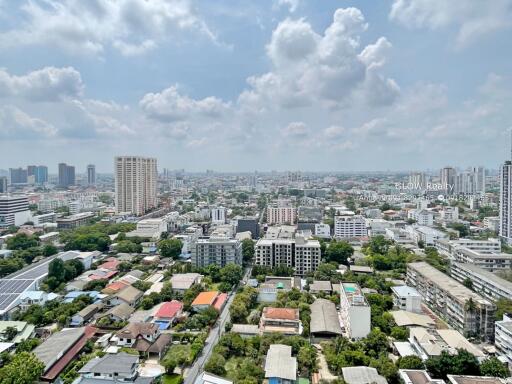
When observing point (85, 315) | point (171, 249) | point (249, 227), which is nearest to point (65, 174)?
point (249, 227)

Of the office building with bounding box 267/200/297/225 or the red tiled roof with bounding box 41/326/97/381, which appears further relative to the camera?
the office building with bounding box 267/200/297/225

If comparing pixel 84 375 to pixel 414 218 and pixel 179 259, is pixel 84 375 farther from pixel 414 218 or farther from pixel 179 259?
pixel 414 218

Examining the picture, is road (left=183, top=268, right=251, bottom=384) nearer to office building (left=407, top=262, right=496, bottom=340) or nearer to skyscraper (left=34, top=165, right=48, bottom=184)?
office building (left=407, top=262, right=496, bottom=340)

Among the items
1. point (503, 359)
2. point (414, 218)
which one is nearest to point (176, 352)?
point (503, 359)

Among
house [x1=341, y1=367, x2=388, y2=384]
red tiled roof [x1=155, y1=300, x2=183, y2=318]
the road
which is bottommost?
the road

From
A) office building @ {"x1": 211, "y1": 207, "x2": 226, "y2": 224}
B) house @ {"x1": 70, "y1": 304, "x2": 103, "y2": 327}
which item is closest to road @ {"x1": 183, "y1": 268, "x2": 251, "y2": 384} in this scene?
house @ {"x1": 70, "y1": 304, "x2": 103, "y2": 327}

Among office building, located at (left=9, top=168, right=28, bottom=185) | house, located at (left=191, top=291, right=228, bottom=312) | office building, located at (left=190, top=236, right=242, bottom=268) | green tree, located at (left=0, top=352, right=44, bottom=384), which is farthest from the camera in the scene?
office building, located at (left=9, top=168, right=28, bottom=185)

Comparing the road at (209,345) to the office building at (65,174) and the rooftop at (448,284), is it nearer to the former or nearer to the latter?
the rooftop at (448,284)

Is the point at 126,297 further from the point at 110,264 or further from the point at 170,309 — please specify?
the point at 110,264
